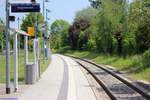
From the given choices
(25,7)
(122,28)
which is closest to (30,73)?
(25,7)

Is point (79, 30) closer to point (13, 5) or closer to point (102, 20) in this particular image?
point (102, 20)

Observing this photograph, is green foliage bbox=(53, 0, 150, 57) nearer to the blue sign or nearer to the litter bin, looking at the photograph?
the litter bin

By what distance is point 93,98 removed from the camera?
2031cm

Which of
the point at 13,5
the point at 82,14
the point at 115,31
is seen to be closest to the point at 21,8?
the point at 13,5

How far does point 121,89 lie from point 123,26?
35960 millimetres

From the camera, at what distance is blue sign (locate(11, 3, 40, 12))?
21.6 meters

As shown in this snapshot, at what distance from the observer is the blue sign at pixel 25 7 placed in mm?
21578

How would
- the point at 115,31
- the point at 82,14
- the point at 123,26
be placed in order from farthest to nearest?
the point at 82,14 → the point at 115,31 → the point at 123,26

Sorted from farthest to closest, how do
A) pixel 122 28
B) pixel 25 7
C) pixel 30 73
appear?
pixel 122 28 < pixel 30 73 < pixel 25 7

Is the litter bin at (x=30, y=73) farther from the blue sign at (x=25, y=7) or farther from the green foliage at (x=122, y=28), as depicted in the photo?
the green foliage at (x=122, y=28)

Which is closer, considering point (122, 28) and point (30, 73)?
point (30, 73)

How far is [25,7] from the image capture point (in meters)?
21.8

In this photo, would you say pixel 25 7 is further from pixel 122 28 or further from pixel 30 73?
pixel 122 28

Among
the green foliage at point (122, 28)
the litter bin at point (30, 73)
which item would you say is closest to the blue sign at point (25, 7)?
the litter bin at point (30, 73)
